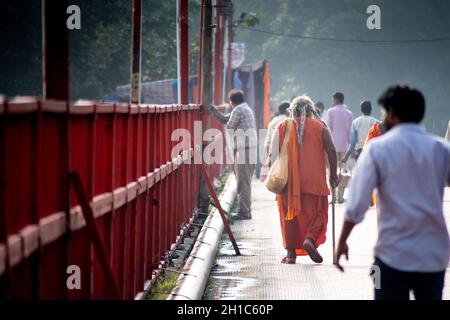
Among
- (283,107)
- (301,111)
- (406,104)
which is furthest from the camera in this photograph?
(283,107)

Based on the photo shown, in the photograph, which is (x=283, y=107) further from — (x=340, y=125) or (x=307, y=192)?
(x=307, y=192)

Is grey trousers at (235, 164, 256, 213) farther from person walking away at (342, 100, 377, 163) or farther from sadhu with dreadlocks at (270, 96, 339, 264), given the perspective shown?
sadhu with dreadlocks at (270, 96, 339, 264)

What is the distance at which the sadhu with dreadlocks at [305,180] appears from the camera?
11031 mm

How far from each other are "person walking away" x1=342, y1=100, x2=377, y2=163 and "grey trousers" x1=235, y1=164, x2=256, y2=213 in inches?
84.6

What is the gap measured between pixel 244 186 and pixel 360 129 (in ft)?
8.19

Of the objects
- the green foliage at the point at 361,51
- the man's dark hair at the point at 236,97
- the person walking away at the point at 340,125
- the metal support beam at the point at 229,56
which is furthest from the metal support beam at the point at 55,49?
the green foliage at the point at 361,51

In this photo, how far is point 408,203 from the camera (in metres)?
5.19

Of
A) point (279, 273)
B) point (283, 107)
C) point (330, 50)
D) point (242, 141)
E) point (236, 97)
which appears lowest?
point (279, 273)

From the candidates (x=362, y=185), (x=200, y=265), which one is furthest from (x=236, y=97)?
(x=362, y=185)

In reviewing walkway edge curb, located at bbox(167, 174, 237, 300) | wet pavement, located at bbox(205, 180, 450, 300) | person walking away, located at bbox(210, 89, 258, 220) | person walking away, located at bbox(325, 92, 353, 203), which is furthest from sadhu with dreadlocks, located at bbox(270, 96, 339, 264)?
person walking away, located at bbox(325, 92, 353, 203)

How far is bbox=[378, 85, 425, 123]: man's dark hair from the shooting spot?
5.29 m

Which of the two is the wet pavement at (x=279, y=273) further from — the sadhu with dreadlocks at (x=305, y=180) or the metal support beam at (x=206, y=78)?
the metal support beam at (x=206, y=78)

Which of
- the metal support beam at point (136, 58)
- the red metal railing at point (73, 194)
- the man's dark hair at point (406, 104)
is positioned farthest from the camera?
the metal support beam at point (136, 58)

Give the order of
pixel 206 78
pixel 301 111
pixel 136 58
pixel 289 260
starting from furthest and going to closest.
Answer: pixel 206 78 < pixel 136 58 < pixel 289 260 < pixel 301 111
